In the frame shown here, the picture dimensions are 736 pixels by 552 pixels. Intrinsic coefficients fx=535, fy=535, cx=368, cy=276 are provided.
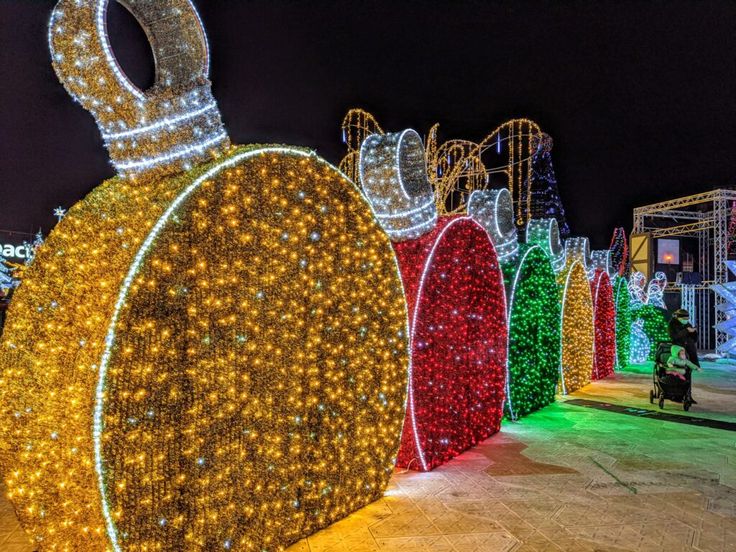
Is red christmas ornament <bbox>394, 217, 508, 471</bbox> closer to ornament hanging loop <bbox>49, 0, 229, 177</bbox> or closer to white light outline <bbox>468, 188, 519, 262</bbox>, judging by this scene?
white light outline <bbox>468, 188, 519, 262</bbox>

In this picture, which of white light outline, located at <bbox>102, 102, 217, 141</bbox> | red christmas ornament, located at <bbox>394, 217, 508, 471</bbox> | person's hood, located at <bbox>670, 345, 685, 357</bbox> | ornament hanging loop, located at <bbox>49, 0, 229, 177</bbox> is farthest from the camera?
person's hood, located at <bbox>670, 345, 685, 357</bbox>

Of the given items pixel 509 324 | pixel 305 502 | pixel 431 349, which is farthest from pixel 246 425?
pixel 509 324

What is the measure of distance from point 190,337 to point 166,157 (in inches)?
39.9

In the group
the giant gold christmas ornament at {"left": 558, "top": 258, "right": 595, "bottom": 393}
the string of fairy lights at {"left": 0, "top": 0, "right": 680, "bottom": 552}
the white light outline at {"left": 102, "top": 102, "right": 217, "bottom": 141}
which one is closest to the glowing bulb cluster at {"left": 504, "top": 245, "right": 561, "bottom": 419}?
the giant gold christmas ornament at {"left": 558, "top": 258, "right": 595, "bottom": 393}

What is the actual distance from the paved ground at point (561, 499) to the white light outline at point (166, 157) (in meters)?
2.57

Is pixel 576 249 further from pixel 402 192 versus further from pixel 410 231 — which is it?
pixel 402 192

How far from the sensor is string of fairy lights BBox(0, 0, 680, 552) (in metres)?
2.62

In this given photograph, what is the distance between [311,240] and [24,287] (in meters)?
1.80

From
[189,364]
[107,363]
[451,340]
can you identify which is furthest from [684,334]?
[107,363]

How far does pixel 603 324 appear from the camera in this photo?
40.5 feet

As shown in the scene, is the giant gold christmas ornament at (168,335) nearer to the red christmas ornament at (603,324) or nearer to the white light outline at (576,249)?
the white light outline at (576,249)

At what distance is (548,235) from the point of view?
9.27m

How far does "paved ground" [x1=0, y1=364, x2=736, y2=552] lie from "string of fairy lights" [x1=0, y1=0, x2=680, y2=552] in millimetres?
414

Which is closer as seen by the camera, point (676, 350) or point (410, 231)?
point (410, 231)
